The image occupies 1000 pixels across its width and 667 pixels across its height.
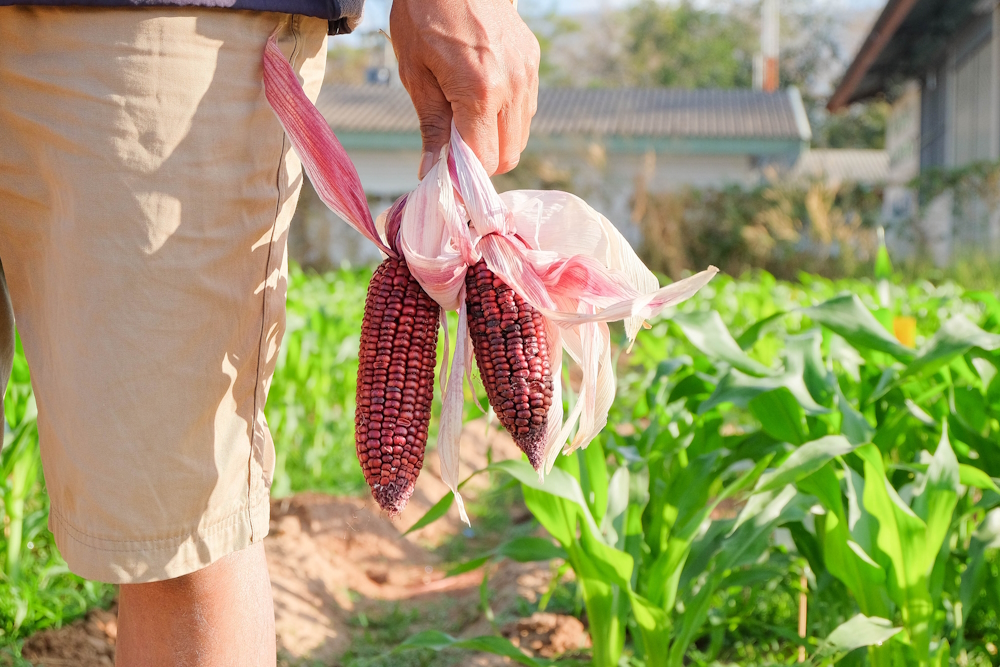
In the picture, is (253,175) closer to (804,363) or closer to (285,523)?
(804,363)

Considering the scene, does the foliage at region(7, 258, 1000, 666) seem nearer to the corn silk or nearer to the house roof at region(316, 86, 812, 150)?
the corn silk

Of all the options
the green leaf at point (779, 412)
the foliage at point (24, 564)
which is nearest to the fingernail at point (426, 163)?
the green leaf at point (779, 412)

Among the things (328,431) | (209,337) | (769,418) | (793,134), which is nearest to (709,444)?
(769,418)

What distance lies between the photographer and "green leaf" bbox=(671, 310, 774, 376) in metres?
1.86

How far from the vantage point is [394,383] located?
1.06 m

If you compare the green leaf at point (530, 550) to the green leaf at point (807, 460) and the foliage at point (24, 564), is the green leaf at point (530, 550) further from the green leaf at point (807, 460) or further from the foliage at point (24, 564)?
the foliage at point (24, 564)

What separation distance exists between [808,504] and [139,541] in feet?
3.93

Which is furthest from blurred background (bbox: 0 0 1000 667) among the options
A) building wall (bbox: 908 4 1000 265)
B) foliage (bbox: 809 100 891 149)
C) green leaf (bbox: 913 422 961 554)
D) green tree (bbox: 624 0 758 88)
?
foliage (bbox: 809 100 891 149)

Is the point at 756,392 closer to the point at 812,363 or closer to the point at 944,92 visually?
the point at 812,363

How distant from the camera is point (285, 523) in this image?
3027mm

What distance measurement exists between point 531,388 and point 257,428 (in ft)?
1.26

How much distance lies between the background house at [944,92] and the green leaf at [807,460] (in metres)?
8.91

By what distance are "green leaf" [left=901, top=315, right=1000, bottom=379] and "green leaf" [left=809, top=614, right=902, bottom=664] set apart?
47 centimetres

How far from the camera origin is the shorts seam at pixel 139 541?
1.08 meters
